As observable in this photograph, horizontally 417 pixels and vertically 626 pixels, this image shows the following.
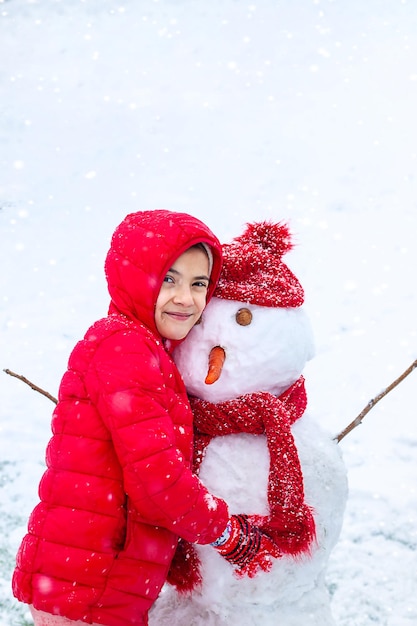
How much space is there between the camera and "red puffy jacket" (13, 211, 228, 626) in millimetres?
1577

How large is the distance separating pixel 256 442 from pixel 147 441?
1.18 ft

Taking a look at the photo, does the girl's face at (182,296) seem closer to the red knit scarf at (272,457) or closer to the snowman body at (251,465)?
the snowman body at (251,465)

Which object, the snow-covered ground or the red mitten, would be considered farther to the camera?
the snow-covered ground

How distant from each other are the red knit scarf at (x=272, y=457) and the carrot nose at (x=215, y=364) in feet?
0.26

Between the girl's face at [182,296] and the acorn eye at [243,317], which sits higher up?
the girl's face at [182,296]

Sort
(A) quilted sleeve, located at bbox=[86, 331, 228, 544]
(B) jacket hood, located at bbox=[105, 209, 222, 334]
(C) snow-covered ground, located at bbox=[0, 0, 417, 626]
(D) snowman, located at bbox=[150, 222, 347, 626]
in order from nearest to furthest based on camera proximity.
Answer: (A) quilted sleeve, located at bbox=[86, 331, 228, 544], (B) jacket hood, located at bbox=[105, 209, 222, 334], (D) snowman, located at bbox=[150, 222, 347, 626], (C) snow-covered ground, located at bbox=[0, 0, 417, 626]

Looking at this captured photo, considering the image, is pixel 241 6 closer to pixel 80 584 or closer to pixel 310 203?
pixel 310 203

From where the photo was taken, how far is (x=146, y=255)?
65.6 inches

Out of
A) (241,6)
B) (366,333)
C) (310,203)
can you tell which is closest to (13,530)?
(366,333)

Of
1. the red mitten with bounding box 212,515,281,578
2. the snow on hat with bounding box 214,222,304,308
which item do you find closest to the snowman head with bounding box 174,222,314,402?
the snow on hat with bounding box 214,222,304,308

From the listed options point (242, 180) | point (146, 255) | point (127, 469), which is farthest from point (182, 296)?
point (242, 180)

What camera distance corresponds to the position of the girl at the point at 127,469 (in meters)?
1.58

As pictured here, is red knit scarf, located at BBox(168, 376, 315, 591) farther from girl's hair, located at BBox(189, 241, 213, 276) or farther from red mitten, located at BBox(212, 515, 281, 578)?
girl's hair, located at BBox(189, 241, 213, 276)

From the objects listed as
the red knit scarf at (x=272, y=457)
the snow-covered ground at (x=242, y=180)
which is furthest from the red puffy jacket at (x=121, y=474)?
the snow-covered ground at (x=242, y=180)
